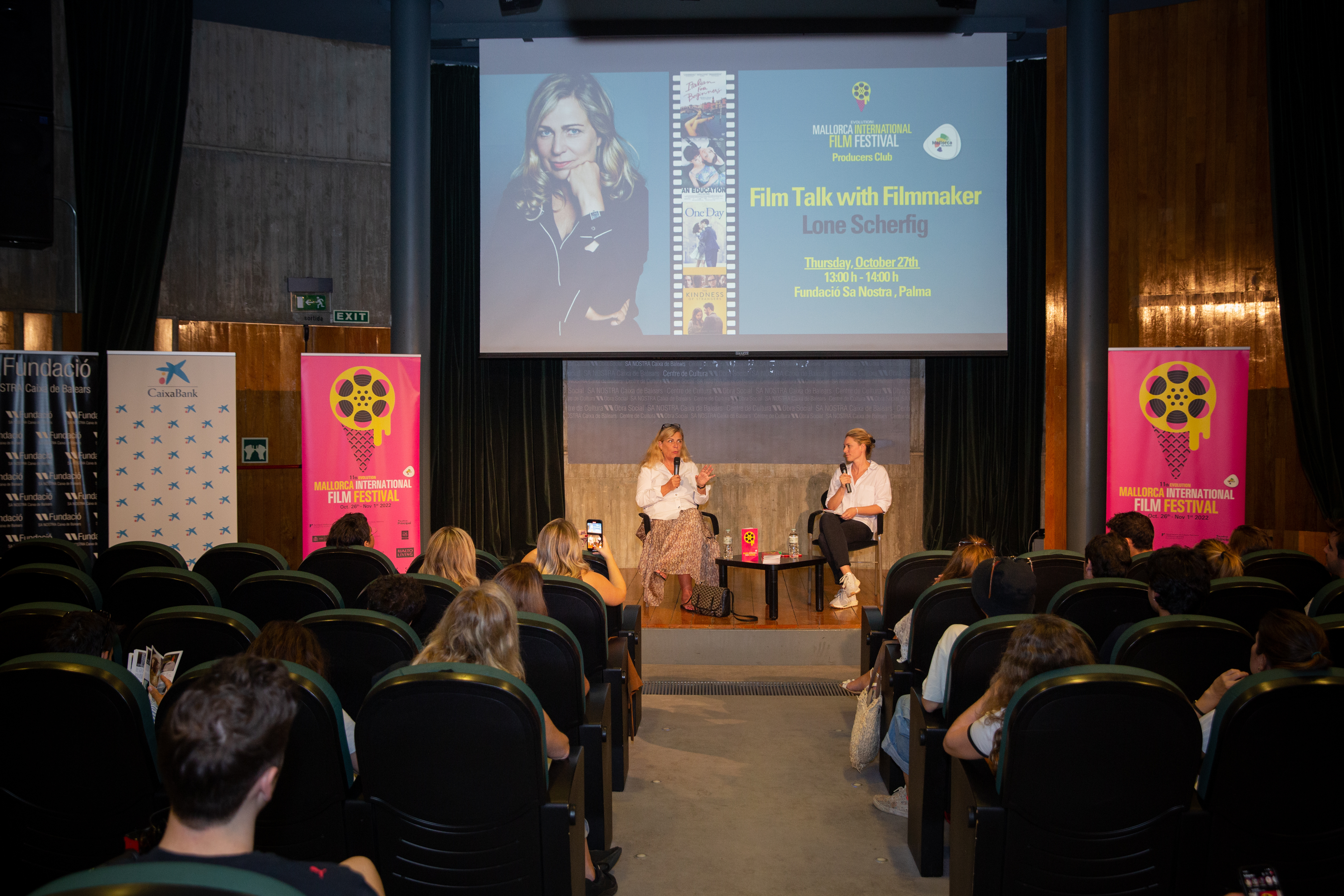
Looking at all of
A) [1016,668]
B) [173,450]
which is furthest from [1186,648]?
[173,450]

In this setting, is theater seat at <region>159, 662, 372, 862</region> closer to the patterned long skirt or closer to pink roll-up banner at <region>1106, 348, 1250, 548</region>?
the patterned long skirt

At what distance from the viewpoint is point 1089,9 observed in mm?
6348

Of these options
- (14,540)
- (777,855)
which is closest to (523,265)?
(14,540)

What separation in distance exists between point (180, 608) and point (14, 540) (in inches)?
177

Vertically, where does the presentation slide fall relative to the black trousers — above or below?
above

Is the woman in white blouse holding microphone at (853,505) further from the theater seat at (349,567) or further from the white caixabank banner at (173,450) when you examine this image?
the white caixabank banner at (173,450)

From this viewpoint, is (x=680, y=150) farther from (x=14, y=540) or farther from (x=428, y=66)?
(x=14, y=540)

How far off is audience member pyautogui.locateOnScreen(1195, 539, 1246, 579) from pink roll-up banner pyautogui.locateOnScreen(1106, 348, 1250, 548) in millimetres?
2184

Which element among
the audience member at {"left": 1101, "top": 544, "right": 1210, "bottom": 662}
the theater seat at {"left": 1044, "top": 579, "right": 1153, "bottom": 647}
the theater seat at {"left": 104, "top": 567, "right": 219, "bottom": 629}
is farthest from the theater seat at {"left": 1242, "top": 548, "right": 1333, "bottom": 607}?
the theater seat at {"left": 104, "top": 567, "right": 219, "bottom": 629}

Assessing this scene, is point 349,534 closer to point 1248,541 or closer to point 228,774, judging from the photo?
point 228,774

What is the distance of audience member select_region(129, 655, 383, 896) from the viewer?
1.21 meters

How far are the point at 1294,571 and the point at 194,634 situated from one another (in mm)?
4253

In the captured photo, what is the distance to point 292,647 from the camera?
2.13 meters

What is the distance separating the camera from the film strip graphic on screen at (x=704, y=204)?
22.7 ft
